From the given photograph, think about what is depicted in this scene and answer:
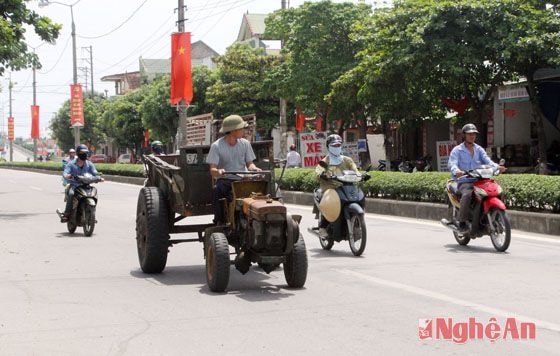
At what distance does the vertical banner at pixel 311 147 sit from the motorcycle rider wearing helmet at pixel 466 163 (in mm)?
14629

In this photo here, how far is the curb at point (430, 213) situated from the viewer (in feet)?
45.3

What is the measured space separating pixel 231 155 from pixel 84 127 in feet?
280

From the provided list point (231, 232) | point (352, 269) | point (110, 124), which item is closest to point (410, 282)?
point (352, 269)

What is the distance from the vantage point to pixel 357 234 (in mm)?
11375

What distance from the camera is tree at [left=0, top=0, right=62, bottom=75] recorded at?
21.7 metres

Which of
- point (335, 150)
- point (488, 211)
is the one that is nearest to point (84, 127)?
point (335, 150)

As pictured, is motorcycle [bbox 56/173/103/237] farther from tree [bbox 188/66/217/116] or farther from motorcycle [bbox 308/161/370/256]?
tree [bbox 188/66/217/116]

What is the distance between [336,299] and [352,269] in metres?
2.10

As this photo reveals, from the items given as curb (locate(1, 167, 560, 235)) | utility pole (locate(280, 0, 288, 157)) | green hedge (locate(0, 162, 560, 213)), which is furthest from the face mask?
utility pole (locate(280, 0, 288, 157))

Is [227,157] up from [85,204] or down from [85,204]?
up

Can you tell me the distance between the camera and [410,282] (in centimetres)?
888

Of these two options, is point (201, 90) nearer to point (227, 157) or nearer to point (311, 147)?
point (311, 147)

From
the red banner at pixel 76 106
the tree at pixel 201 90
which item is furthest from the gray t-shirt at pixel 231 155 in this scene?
the tree at pixel 201 90

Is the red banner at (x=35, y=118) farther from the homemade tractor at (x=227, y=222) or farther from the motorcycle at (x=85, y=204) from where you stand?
the homemade tractor at (x=227, y=222)
